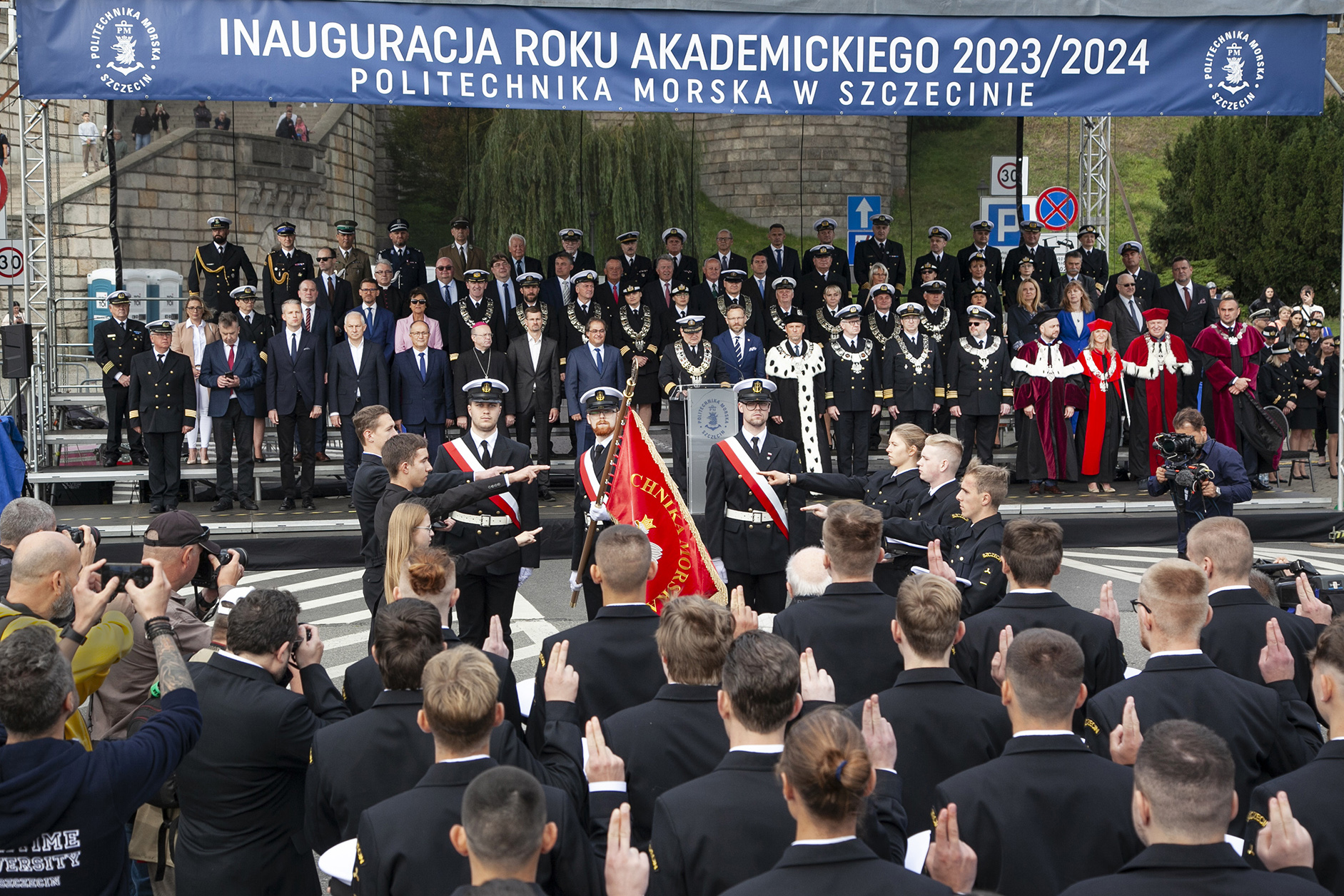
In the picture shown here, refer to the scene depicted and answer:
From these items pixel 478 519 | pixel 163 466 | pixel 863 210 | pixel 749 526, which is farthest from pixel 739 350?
pixel 863 210

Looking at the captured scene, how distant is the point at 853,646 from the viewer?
15.0 feet

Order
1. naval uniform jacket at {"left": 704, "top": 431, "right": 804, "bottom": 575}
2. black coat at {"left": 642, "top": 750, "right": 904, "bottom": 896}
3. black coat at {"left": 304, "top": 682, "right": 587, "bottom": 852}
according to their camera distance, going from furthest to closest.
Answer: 1. naval uniform jacket at {"left": 704, "top": 431, "right": 804, "bottom": 575}
2. black coat at {"left": 304, "top": 682, "right": 587, "bottom": 852}
3. black coat at {"left": 642, "top": 750, "right": 904, "bottom": 896}

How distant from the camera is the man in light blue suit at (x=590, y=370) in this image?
1268 cm

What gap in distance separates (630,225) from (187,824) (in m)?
16.2

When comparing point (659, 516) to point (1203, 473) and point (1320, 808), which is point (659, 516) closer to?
point (1203, 473)

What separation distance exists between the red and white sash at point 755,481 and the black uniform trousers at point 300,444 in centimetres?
628

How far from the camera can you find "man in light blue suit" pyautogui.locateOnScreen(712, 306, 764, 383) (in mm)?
13188

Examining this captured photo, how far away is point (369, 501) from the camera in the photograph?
732cm

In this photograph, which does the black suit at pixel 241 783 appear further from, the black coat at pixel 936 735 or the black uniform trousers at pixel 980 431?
the black uniform trousers at pixel 980 431

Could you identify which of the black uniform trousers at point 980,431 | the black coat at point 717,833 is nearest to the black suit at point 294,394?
the black uniform trousers at point 980,431

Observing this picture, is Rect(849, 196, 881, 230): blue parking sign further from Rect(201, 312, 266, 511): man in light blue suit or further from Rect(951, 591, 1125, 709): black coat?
Rect(951, 591, 1125, 709): black coat

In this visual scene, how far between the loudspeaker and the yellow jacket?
9.02 meters

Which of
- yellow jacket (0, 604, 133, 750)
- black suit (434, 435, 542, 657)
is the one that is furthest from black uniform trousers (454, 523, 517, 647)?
yellow jacket (0, 604, 133, 750)

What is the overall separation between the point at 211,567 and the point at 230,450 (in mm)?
8315
